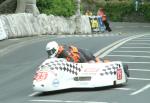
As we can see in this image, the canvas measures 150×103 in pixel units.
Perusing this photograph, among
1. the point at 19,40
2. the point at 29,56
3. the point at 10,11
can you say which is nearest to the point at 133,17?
the point at 10,11

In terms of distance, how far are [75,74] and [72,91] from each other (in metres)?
0.47

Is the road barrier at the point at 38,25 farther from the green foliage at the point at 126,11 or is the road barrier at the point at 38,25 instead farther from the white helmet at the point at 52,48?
the green foliage at the point at 126,11

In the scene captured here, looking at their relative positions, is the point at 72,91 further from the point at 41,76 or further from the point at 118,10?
the point at 118,10

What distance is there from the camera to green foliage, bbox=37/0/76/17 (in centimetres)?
4016

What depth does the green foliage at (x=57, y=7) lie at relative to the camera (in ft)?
132

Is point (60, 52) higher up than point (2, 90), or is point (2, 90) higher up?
point (60, 52)

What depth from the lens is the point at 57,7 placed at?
40844 mm

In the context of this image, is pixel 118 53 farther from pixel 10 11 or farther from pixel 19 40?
pixel 10 11

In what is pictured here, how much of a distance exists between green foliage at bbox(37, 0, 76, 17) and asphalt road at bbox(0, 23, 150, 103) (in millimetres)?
10116

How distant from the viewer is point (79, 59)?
1558cm

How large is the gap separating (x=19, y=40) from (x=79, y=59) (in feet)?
47.3

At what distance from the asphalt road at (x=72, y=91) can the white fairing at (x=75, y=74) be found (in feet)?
0.67

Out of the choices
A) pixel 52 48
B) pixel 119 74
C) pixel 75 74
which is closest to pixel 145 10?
pixel 119 74

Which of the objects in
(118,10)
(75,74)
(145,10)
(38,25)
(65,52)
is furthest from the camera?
(118,10)
